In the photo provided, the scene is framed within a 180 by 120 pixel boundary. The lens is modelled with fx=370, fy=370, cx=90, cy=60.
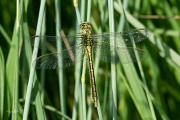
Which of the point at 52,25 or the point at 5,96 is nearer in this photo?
the point at 5,96

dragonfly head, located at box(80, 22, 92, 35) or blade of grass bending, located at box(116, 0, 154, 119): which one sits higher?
dragonfly head, located at box(80, 22, 92, 35)

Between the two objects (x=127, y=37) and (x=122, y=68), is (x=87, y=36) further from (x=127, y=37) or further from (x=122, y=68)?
(x=122, y=68)

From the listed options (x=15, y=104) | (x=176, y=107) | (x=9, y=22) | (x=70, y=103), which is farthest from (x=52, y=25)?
(x=15, y=104)

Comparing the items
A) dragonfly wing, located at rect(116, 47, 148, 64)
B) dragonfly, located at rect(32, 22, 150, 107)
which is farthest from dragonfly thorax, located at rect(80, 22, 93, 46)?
dragonfly wing, located at rect(116, 47, 148, 64)

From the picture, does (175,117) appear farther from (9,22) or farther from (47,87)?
(9,22)

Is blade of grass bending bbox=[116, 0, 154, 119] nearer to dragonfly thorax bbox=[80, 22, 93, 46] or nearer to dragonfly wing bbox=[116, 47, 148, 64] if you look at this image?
dragonfly wing bbox=[116, 47, 148, 64]

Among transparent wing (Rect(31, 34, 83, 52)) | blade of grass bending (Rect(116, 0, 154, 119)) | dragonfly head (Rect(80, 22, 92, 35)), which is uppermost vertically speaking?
dragonfly head (Rect(80, 22, 92, 35))

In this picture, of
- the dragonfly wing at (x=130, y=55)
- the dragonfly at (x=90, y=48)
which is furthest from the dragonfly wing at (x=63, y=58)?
the dragonfly wing at (x=130, y=55)
